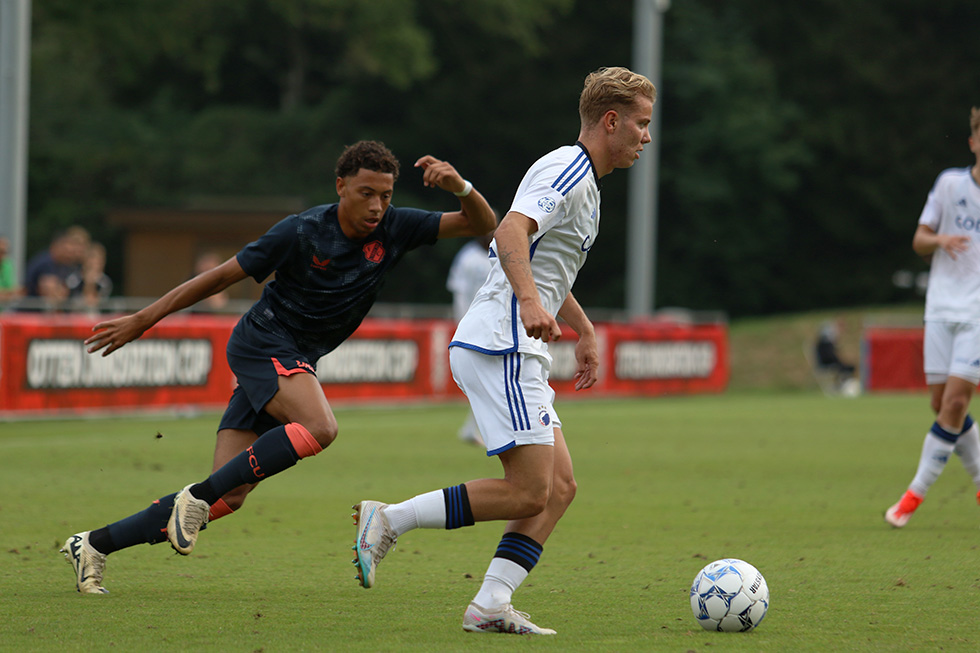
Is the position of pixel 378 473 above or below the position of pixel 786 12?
below

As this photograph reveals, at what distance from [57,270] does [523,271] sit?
1274 centimetres

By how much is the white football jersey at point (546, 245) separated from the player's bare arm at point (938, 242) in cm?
362

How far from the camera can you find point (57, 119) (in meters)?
46.6

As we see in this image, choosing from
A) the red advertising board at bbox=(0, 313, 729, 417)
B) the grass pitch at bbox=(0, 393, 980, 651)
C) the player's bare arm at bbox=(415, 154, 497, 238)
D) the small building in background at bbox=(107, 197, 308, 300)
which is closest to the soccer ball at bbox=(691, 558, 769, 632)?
the grass pitch at bbox=(0, 393, 980, 651)

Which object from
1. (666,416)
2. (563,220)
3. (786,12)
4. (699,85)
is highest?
(786,12)

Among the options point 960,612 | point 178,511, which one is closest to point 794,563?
point 960,612

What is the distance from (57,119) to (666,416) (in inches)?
1300

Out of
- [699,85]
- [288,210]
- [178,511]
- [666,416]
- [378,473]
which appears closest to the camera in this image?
[178,511]

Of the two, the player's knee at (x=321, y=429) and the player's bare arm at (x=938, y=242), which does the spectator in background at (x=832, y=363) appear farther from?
the player's knee at (x=321, y=429)

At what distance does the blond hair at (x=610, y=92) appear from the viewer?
16.9 ft

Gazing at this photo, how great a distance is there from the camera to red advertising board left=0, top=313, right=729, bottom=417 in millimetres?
15008

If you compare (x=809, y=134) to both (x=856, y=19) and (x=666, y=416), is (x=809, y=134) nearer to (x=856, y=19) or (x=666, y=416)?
(x=856, y=19)

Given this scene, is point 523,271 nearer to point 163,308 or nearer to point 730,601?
point 730,601

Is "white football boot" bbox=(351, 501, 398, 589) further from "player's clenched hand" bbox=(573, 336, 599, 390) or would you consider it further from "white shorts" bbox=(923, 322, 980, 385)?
"white shorts" bbox=(923, 322, 980, 385)
